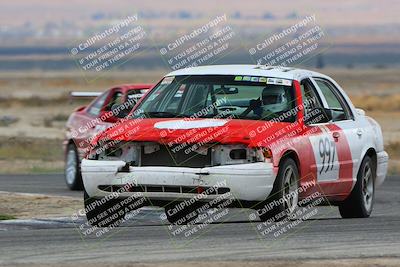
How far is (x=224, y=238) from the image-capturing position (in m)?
10.7

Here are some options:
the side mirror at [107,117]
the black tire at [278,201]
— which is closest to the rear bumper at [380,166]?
the black tire at [278,201]

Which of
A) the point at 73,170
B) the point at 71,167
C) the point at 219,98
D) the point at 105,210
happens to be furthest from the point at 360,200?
the point at 71,167

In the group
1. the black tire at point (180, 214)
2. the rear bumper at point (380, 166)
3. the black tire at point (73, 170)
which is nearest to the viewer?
the black tire at point (180, 214)

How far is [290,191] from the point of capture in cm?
1205

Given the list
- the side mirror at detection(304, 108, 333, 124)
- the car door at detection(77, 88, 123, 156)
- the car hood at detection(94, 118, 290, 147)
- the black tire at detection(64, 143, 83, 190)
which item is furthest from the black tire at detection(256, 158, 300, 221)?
the black tire at detection(64, 143, 83, 190)

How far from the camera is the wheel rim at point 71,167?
1948 centimetres

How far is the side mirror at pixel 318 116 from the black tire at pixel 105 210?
2.09 metres

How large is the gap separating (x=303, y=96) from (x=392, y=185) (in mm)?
7000

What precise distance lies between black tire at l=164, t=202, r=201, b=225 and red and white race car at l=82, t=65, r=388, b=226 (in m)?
0.02

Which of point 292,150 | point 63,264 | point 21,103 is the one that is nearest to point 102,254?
point 63,264

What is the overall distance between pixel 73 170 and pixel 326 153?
7.25m

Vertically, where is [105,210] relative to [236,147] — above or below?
below

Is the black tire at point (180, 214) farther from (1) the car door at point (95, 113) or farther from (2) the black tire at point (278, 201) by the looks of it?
(1) the car door at point (95, 113)

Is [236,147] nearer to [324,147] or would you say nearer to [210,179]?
→ [210,179]
